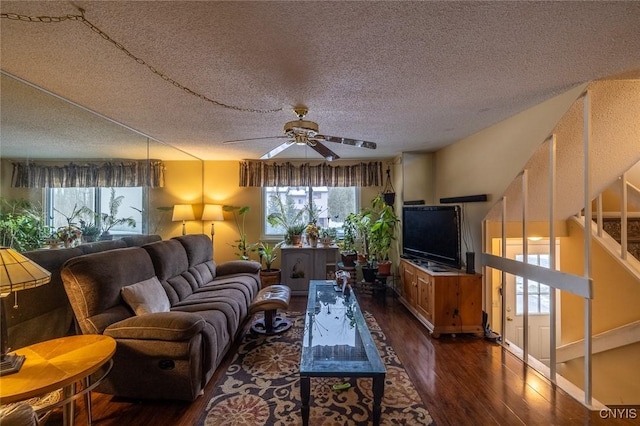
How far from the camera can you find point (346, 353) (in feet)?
6.64

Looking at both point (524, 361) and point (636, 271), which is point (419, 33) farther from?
point (636, 271)

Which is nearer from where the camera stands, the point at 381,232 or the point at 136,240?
the point at 136,240

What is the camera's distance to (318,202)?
5.32 m

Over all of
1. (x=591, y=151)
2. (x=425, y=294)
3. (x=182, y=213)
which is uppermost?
(x=591, y=151)

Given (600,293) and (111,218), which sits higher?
(111,218)

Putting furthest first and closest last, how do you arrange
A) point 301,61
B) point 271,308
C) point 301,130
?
point 271,308
point 301,130
point 301,61

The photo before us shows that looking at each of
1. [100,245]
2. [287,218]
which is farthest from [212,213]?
[100,245]

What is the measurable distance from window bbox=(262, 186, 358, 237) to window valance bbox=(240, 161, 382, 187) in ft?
0.74

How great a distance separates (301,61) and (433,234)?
8.86 feet

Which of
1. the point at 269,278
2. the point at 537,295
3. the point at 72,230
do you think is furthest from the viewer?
the point at 269,278

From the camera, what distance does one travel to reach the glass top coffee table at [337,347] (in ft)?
5.69

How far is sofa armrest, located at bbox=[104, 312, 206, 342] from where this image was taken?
77.2 inches


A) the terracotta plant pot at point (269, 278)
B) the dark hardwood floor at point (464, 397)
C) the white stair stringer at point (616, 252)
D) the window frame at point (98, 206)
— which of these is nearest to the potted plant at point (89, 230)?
the window frame at point (98, 206)

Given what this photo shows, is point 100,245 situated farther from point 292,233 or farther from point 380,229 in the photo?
point 380,229
